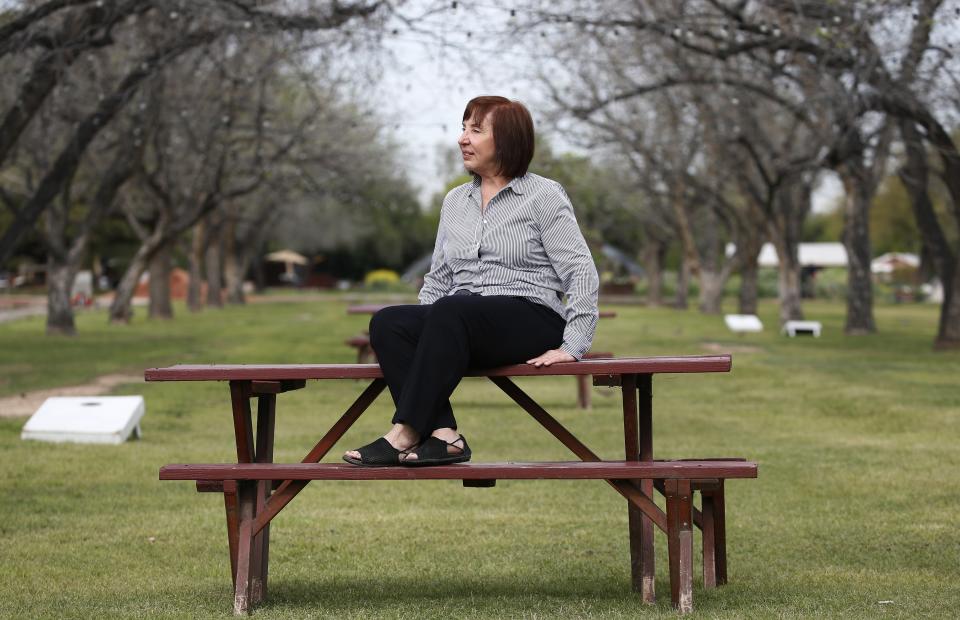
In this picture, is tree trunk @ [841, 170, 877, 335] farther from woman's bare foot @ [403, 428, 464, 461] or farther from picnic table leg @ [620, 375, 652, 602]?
woman's bare foot @ [403, 428, 464, 461]

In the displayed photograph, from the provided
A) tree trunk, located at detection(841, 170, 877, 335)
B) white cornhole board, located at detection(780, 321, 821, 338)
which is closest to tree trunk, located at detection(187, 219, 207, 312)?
white cornhole board, located at detection(780, 321, 821, 338)

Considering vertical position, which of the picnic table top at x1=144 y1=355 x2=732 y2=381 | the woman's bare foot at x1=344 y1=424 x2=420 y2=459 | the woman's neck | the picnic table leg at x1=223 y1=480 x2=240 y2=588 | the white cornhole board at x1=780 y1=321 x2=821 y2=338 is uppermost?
the woman's neck

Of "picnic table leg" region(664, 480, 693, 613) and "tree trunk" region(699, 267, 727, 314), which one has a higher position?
"picnic table leg" region(664, 480, 693, 613)

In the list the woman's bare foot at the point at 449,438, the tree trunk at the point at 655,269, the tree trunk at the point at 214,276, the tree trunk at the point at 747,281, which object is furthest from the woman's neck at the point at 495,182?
the tree trunk at the point at 655,269

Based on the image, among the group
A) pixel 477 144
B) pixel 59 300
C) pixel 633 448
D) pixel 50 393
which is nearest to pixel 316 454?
pixel 633 448

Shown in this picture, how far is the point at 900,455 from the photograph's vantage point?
11977 mm

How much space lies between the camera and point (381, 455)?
5.63m

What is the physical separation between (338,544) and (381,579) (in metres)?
1.07

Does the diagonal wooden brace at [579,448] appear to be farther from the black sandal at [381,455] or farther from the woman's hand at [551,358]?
the black sandal at [381,455]

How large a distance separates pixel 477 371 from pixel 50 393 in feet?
44.1

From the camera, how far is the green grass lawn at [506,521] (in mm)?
6176

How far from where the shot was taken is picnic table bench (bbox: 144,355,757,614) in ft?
18.2

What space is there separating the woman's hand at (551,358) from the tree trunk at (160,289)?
3890 cm

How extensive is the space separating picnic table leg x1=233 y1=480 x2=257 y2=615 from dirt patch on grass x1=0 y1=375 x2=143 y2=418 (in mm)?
9585
